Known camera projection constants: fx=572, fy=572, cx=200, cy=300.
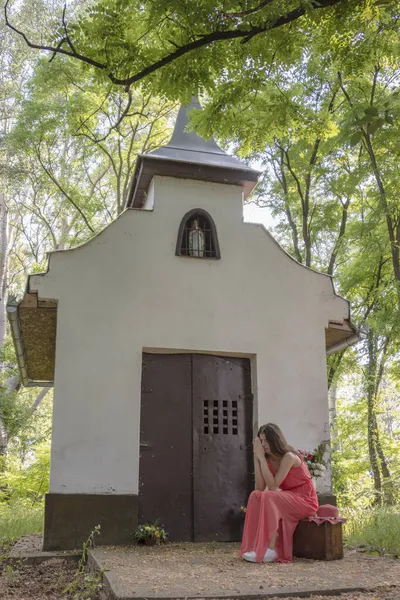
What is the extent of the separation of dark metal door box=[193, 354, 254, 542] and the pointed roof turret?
2.93 metres

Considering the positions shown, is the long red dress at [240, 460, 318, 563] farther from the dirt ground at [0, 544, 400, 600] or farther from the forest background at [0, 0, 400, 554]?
the forest background at [0, 0, 400, 554]

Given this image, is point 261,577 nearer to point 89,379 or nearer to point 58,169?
point 89,379

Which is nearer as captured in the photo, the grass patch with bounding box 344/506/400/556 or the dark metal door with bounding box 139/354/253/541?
the grass patch with bounding box 344/506/400/556

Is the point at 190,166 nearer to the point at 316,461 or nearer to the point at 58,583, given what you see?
the point at 316,461

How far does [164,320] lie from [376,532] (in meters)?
4.11

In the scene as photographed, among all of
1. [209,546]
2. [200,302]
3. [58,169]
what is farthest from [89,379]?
[58,169]

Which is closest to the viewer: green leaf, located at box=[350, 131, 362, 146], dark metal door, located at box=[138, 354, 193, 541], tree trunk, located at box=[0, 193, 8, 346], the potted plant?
green leaf, located at box=[350, 131, 362, 146]

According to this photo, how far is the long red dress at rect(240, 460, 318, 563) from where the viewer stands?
6.14 metres

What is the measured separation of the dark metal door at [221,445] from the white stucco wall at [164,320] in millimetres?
269

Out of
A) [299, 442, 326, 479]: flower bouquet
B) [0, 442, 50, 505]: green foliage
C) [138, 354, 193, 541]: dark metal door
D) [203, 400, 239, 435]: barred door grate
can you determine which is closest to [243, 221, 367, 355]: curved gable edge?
[299, 442, 326, 479]: flower bouquet

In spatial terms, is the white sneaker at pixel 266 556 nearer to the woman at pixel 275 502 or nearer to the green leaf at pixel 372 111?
the woman at pixel 275 502

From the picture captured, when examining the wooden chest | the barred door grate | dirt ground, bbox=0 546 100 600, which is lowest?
dirt ground, bbox=0 546 100 600

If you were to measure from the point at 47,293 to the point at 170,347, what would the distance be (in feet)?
6.22

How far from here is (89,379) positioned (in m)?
7.86
